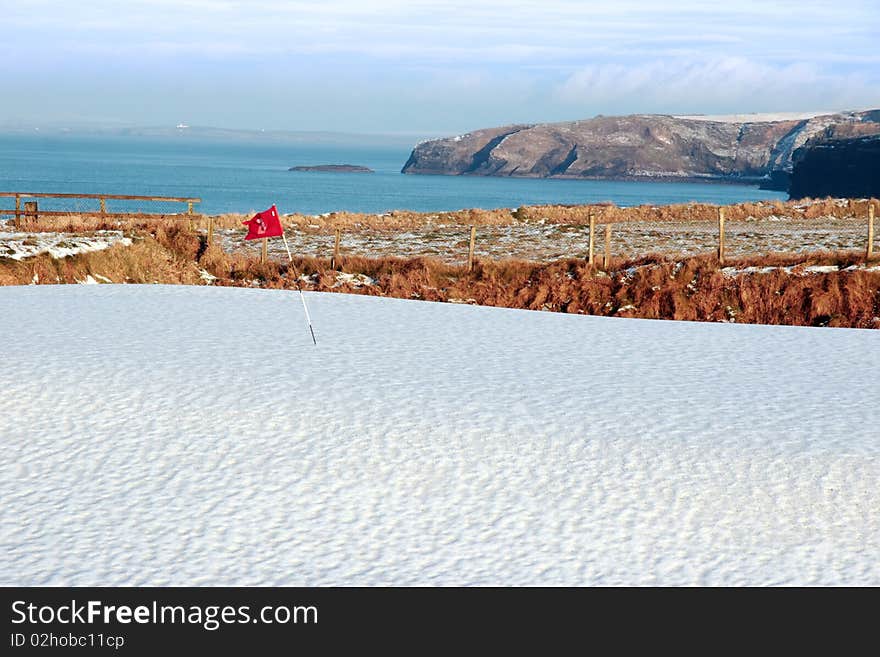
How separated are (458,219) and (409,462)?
41197 mm

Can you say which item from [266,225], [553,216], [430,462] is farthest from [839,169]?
[430,462]

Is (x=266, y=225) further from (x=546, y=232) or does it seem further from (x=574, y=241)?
(x=546, y=232)

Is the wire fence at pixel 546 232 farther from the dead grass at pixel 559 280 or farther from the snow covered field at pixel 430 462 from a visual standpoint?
the snow covered field at pixel 430 462

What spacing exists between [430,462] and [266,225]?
5617 mm

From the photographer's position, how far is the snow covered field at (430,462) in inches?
240

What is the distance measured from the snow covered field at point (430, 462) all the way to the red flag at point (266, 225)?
1227 mm

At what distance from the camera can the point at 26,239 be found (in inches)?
914

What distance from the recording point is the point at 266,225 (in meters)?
12.5

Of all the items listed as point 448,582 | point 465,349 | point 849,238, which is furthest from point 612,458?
point 849,238

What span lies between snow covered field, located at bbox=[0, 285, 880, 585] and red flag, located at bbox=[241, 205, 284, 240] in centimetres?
123

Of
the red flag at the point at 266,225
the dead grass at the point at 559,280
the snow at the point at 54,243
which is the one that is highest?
the red flag at the point at 266,225

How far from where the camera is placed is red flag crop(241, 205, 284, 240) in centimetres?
1224

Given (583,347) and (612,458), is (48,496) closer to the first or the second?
(612,458)

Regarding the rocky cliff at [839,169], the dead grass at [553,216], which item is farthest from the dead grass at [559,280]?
the rocky cliff at [839,169]
